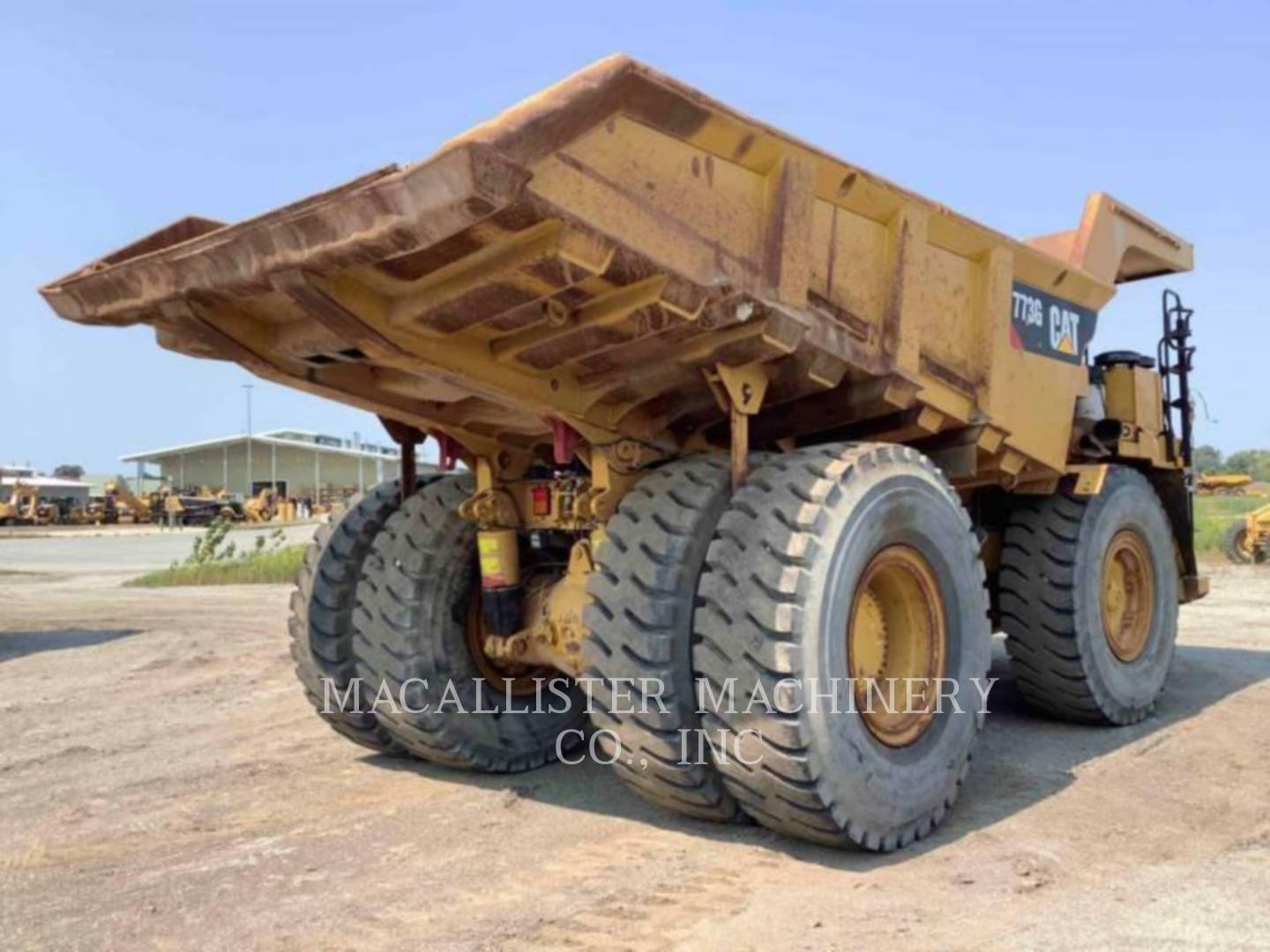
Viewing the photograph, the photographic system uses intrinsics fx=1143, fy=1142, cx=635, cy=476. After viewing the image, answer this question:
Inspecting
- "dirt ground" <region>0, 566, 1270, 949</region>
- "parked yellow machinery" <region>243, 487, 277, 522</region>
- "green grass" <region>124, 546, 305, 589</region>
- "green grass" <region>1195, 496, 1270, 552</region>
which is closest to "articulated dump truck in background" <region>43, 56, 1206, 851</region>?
"dirt ground" <region>0, 566, 1270, 949</region>

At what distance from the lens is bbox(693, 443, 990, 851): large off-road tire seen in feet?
12.1

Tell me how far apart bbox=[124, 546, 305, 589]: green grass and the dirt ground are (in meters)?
12.6

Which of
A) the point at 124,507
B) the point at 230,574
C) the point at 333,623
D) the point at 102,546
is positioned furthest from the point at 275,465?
the point at 333,623

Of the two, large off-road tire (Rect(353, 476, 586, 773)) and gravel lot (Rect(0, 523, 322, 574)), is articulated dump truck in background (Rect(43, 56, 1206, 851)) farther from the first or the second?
gravel lot (Rect(0, 523, 322, 574))

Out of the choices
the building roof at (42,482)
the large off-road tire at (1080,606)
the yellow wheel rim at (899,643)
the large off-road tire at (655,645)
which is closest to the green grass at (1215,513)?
the large off-road tire at (1080,606)

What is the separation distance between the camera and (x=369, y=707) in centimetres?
524

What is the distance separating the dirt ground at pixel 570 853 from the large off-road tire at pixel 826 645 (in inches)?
8.7

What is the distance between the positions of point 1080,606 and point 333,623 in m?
3.67

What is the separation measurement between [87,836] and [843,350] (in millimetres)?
3394

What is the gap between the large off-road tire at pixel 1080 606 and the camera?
18.9 feet

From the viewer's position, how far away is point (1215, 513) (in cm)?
3612

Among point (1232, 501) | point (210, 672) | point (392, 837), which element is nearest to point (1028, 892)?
point (392, 837)

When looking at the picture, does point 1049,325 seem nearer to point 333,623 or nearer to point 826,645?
point 826,645

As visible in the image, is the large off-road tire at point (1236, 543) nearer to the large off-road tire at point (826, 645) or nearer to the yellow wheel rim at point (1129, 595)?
the yellow wheel rim at point (1129, 595)
